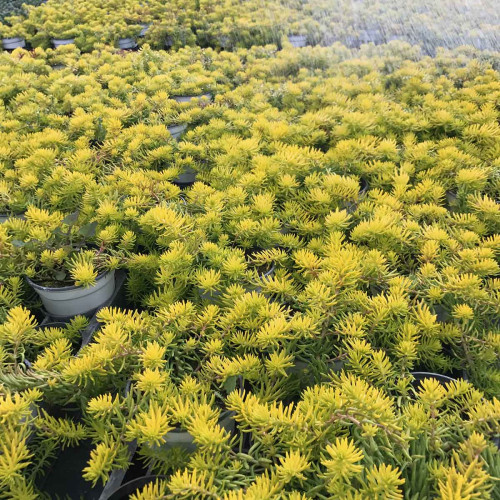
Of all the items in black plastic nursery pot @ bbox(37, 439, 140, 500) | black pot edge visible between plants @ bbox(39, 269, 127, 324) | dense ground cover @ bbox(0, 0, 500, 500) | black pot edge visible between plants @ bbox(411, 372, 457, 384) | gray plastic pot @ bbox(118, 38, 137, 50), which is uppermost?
gray plastic pot @ bbox(118, 38, 137, 50)

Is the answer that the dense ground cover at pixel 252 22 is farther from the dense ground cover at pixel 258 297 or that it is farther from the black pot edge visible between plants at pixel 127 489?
the black pot edge visible between plants at pixel 127 489

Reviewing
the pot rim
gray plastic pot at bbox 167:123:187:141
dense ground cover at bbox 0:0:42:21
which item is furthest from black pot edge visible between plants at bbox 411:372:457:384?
dense ground cover at bbox 0:0:42:21

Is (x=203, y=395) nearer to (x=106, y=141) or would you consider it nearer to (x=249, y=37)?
(x=106, y=141)

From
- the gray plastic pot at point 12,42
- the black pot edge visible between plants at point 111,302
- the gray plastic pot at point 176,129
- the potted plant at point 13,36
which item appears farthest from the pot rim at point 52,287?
the gray plastic pot at point 12,42

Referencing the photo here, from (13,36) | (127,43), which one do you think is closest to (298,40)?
(127,43)

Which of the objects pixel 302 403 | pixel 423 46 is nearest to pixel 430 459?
pixel 302 403

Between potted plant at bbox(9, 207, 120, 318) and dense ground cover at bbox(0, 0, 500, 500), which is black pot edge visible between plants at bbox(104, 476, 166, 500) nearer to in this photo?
dense ground cover at bbox(0, 0, 500, 500)
